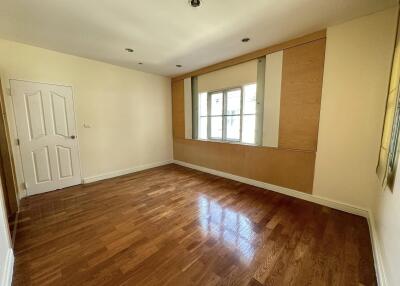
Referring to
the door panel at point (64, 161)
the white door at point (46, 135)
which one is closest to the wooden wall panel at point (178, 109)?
the white door at point (46, 135)

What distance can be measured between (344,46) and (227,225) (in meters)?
2.87

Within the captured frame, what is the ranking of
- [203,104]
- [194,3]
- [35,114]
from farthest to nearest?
[203,104]
[35,114]
[194,3]

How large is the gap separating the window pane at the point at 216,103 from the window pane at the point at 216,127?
146 mm

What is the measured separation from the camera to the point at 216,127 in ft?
13.7

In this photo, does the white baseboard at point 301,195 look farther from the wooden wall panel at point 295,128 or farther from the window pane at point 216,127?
the window pane at point 216,127

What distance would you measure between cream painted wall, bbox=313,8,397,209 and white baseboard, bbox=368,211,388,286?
1.30 ft

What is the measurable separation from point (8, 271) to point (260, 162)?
3.45 metres

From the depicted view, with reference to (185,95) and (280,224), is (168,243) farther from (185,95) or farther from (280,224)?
(185,95)

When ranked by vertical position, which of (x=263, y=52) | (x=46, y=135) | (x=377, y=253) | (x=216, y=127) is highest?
(x=263, y=52)

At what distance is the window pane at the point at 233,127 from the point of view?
370cm

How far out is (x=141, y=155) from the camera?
4547 millimetres

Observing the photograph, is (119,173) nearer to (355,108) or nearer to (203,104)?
(203,104)

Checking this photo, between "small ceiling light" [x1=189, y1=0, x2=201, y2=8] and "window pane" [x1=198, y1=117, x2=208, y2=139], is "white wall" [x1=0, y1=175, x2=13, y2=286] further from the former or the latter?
"window pane" [x1=198, y1=117, x2=208, y2=139]

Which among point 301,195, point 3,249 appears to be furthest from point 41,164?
point 301,195
